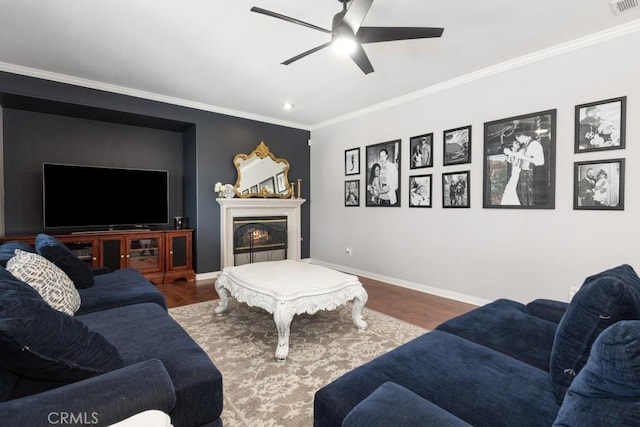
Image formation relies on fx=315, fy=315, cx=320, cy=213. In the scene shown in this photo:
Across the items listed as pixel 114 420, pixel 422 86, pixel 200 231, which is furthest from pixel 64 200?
pixel 422 86

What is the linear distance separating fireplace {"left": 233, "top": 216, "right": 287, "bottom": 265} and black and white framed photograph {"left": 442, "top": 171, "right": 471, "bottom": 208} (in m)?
2.86

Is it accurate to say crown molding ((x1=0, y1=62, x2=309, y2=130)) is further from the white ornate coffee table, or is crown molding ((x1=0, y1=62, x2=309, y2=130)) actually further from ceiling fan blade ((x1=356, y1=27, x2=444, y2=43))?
ceiling fan blade ((x1=356, y1=27, x2=444, y2=43))

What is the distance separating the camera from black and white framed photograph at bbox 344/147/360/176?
5172mm

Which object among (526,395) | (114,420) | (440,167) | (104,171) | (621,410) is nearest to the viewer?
(621,410)

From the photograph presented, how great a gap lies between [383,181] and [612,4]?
2.90m

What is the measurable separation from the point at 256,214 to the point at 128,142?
87.4 inches

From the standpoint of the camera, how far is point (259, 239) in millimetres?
5469

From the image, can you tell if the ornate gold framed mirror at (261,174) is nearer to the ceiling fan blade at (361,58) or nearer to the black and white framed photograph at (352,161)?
the black and white framed photograph at (352,161)

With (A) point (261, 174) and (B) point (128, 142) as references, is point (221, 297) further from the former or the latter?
(B) point (128, 142)

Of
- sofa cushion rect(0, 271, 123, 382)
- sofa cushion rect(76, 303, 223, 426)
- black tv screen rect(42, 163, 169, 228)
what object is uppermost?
black tv screen rect(42, 163, 169, 228)

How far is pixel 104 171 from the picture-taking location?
14.2 feet

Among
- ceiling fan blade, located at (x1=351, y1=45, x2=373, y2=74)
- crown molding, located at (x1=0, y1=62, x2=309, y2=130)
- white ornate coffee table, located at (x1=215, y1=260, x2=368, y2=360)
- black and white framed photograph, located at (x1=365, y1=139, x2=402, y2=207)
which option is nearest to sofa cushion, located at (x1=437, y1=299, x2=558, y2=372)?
white ornate coffee table, located at (x1=215, y1=260, x2=368, y2=360)

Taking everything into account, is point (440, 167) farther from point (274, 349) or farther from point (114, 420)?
point (114, 420)

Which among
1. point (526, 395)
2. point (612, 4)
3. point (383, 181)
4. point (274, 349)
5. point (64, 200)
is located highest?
point (612, 4)
